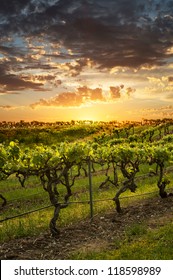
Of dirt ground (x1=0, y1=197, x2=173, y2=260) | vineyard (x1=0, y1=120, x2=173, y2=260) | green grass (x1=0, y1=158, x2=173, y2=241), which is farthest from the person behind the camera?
green grass (x1=0, y1=158, x2=173, y2=241)

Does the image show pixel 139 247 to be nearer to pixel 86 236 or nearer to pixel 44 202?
pixel 86 236

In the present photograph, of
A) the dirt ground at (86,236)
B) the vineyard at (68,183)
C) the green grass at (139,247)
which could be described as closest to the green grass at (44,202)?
the vineyard at (68,183)

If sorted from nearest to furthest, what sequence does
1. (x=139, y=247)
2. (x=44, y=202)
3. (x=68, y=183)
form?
(x=139, y=247), (x=68, y=183), (x=44, y=202)

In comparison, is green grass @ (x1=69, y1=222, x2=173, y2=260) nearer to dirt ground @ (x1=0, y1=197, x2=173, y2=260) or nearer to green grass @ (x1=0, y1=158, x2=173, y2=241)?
dirt ground @ (x1=0, y1=197, x2=173, y2=260)

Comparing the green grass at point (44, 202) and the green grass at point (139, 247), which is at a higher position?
the green grass at point (139, 247)

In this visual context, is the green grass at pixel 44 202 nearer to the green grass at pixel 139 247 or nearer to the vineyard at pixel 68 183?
the vineyard at pixel 68 183

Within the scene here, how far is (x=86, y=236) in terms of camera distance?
15.5 meters

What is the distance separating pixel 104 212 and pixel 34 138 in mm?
60422

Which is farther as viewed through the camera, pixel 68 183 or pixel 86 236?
pixel 68 183

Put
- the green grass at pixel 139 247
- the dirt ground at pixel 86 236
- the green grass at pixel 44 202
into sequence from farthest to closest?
the green grass at pixel 44 202 < the dirt ground at pixel 86 236 < the green grass at pixel 139 247

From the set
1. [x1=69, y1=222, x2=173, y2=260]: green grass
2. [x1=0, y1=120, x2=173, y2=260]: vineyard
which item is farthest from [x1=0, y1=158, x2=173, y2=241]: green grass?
[x1=69, y1=222, x2=173, y2=260]: green grass

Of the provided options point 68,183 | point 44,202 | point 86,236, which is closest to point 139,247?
point 86,236

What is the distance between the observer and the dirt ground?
13734 millimetres

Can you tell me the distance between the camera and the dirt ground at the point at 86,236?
541 inches
